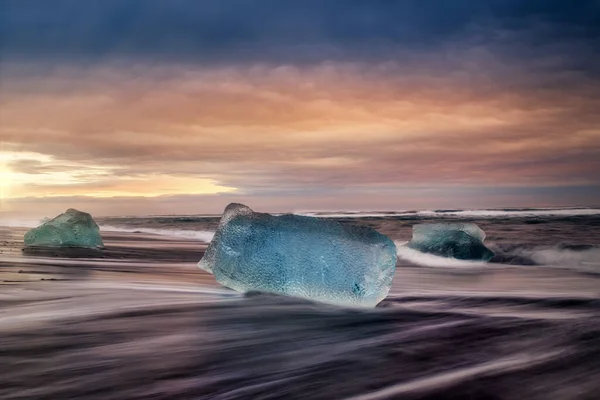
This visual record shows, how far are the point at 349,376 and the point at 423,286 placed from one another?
3335mm

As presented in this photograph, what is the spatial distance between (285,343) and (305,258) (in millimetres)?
1393

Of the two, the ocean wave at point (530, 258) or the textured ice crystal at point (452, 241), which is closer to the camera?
the ocean wave at point (530, 258)

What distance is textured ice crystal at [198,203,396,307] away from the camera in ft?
14.0

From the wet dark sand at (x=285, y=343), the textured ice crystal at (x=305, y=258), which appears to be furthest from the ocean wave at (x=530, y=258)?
the textured ice crystal at (x=305, y=258)

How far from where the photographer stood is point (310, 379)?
8.00 feet

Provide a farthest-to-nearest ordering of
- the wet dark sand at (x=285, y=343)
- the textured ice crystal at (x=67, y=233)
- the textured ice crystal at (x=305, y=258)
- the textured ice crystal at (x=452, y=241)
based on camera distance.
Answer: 1. the textured ice crystal at (x=67, y=233)
2. the textured ice crystal at (x=452, y=241)
3. the textured ice crystal at (x=305, y=258)
4. the wet dark sand at (x=285, y=343)

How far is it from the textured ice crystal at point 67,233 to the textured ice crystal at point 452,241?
5622 mm

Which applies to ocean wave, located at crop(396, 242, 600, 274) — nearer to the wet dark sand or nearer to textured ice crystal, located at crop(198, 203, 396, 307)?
the wet dark sand

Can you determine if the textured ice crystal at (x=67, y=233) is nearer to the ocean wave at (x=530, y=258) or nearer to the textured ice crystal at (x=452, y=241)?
the ocean wave at (x=530, y=258)

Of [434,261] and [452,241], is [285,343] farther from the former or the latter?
[452,241]

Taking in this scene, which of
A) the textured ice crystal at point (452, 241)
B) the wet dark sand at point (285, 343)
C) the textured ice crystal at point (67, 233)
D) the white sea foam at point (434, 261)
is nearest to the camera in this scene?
the wet dark sand at point (285, 343)

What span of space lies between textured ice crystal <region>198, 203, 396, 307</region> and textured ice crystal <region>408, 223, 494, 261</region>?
4.50 m

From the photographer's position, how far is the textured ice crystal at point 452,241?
27.9ft

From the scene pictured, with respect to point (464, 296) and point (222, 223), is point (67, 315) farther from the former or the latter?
point (464, 296)
